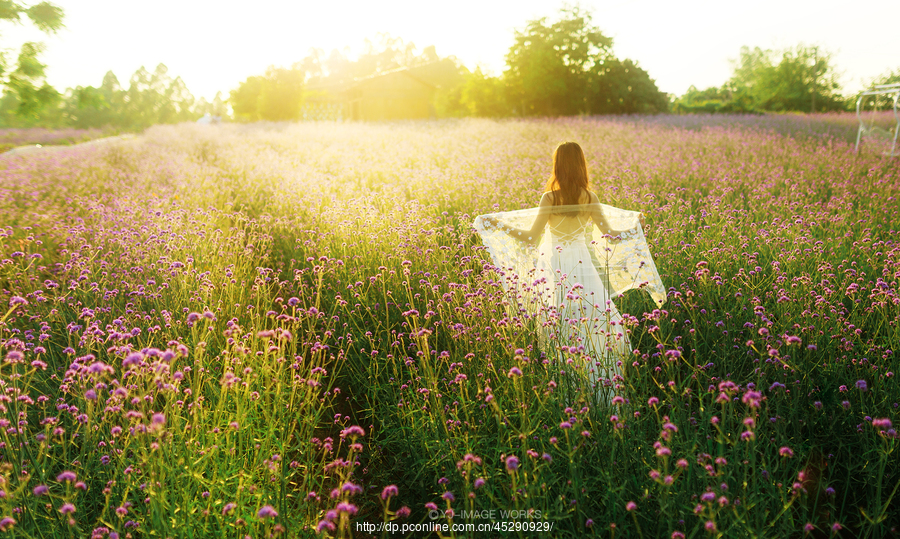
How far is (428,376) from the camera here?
2.33 m

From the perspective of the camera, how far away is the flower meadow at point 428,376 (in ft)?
5.64

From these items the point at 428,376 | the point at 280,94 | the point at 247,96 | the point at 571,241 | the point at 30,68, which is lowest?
the point at 428,376

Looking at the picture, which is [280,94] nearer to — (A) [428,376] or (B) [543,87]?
(B) [543,87]

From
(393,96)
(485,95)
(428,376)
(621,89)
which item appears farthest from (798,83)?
(428,376)

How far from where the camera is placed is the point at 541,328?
2852 millimetres

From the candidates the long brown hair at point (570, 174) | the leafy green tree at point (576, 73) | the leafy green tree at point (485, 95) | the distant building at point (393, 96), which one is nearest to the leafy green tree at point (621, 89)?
the leafy green tree at point (576, 73)

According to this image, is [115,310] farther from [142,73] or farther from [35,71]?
[142,73]

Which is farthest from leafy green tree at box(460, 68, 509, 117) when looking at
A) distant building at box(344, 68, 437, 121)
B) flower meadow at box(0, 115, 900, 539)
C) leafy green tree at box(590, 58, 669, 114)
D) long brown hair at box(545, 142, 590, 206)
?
long brown hair at box(545, 142, 590, 206)

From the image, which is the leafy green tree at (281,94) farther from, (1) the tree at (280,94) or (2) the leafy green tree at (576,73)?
(2) the leafy green tree at (576,73)

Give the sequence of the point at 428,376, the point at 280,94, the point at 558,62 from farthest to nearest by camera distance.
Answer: the point at 280,94 → the point at 558,62 → the point at 428,376

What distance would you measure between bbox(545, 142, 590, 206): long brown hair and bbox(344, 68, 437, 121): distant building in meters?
33.6

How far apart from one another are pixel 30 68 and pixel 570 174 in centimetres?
1907

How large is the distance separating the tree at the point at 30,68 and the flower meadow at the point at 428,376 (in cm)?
1145

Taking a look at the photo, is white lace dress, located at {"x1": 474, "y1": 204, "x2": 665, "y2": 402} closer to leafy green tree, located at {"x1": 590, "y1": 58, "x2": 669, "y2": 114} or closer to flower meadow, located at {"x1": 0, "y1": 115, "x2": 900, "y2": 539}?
flower meadow, located at {"x1": 0, "y1": 115, "x2": 900, "y2": 539}
